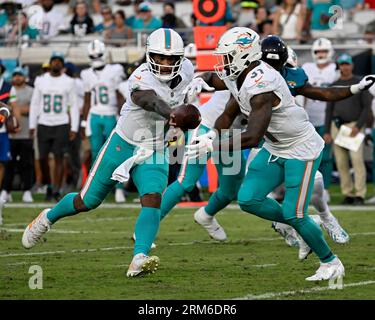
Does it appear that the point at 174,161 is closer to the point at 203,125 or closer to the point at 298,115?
the point at 203,125

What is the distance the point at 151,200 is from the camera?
718cm

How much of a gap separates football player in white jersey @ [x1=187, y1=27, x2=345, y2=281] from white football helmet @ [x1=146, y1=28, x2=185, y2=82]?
0.35 m

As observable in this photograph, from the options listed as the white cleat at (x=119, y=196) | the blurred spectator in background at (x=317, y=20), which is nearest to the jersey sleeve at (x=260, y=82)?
the white cleat at (x=119, y=196)

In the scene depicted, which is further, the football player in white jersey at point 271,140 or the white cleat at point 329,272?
the white cleat at point 329,272

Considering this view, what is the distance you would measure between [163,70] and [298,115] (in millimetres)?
975

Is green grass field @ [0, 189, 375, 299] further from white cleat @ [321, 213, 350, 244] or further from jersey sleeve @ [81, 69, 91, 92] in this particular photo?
jersey sleeve @ [81, 69, 91, 92]

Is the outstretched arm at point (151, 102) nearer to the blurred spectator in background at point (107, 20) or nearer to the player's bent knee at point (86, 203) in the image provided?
the player's bent knee at point (86, 203)

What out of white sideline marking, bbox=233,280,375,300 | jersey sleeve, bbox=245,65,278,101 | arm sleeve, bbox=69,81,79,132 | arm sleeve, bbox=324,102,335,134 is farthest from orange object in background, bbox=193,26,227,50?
white sideline marking, bbox=233,280,375,300

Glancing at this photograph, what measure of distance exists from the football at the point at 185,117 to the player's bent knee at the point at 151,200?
0.63 meters

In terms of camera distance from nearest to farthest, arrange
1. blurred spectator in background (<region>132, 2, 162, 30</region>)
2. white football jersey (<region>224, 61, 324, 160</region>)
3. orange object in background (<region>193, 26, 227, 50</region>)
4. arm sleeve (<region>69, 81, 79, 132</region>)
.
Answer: white football jersey (<region>224, 61, 324, 160</region>), orange object in background (<region>193, 26, 227, 50</region>), arm sleeve (<region>69, 81, 79, 132</region>), blurred spectator in background (<region>132, 2, 162, 30</region>)

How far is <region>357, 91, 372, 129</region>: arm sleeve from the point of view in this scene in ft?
42.5

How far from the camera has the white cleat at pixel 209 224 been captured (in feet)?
30.0

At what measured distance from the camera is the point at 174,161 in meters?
12.0
